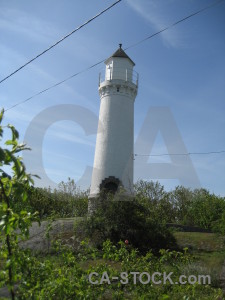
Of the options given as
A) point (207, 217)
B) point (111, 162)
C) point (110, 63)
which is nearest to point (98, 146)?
point (111, 162)

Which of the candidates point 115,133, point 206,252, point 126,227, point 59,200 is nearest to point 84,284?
point 126,227

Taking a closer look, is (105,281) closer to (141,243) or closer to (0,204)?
(0,204)

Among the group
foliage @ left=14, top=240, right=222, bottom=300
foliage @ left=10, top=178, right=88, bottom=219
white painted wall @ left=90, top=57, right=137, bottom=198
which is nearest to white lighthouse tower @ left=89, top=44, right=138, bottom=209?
white painted wall @ left=90, top=57, right=137, bottom=198

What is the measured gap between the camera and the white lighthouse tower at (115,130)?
17.3m

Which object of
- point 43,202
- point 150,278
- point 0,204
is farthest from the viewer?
point 43,202

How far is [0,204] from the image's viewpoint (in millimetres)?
2490

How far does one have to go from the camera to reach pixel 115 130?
17828 millimetres

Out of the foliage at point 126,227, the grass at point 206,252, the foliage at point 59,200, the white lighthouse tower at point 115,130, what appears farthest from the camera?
the foliage at point 59,200

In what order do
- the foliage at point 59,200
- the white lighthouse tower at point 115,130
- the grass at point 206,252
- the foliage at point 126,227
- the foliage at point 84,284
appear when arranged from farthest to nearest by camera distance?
1. the foliage at point 59,200
2. the white lighthouse tower at point 115,130
3. the foliage at point 126,227
4. the grass at point 206,252
5. the foliage at point 84,284

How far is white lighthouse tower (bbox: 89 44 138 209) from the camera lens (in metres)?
17.3

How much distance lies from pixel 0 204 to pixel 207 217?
18455mm

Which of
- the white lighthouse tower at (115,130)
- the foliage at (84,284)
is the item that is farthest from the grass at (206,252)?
the white lighthouse tower at (115,130)

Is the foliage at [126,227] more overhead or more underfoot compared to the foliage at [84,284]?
more overhead

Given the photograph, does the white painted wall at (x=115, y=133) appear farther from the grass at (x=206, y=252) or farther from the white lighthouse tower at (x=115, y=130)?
the grass at (x=206, y=252)
